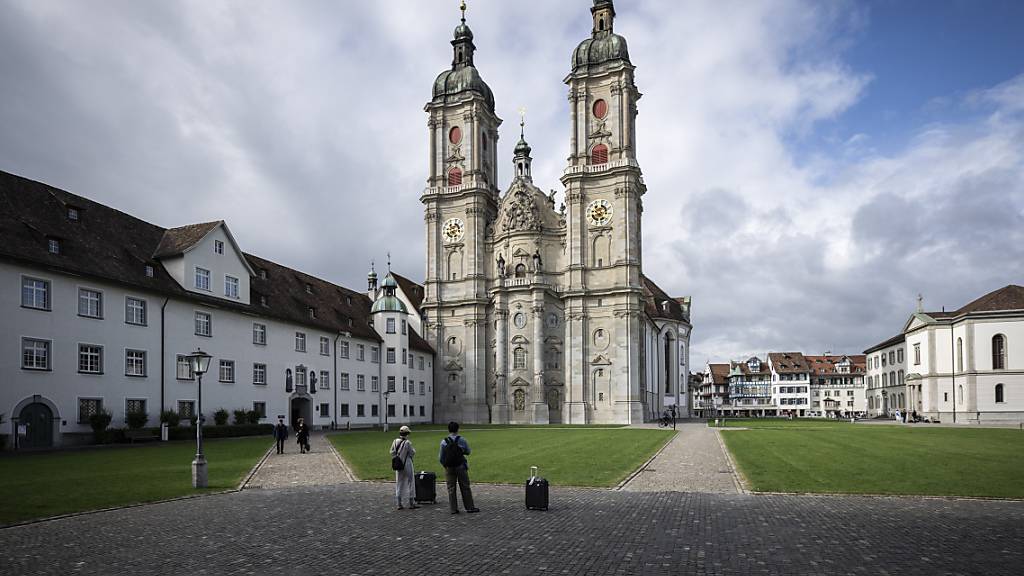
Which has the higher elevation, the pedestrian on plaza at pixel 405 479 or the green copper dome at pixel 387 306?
the green copper dome at pixel 387 306

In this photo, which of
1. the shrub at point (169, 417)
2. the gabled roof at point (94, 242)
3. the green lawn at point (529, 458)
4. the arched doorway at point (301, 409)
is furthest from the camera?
the arched doorway at point (301, 409)

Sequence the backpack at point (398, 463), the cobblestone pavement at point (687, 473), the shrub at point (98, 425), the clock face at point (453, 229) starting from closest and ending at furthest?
the backpack at point (398, 463), the cobblestone pavement at point (687, 473), the shrub at point (98, 425), the clock face at point (453, 229)

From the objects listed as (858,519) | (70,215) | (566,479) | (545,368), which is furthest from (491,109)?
(858,519)

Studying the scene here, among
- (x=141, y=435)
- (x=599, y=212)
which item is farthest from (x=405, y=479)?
(x=599, y=212)

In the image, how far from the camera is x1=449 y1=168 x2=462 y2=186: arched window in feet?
293

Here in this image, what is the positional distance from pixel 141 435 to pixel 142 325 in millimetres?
6146

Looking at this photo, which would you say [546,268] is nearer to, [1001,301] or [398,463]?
[1001,301]

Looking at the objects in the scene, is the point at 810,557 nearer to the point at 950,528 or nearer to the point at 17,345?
the point at 950,528

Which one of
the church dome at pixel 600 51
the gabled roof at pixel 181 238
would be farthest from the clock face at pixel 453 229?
the gabled roof at pixel 181 238

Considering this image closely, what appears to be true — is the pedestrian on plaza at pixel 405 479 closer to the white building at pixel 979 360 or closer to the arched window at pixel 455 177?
the arched window at pixel 455 177

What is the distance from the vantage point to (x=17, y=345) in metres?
34.8

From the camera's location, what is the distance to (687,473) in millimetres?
25672

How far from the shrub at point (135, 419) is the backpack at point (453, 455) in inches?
1171

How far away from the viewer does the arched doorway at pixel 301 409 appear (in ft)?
188
